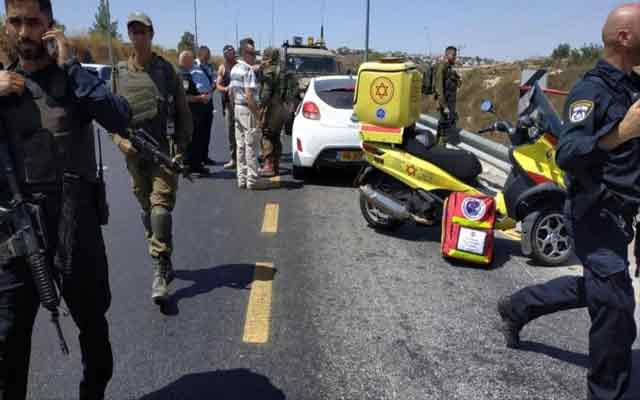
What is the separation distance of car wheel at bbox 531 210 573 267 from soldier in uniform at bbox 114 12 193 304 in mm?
3000

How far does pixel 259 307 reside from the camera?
409 centimetres

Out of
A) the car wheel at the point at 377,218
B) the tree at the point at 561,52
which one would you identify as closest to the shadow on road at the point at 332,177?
the car wheel at the point at 377,218

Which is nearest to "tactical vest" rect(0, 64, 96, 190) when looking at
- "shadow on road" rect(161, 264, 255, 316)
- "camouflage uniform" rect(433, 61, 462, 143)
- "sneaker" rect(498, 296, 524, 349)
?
"shadow on road" rect(161, 264, 255, 316)

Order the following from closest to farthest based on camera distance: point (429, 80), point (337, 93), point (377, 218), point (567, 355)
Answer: point (567, 355)
point (377, 218)
point (337, 93)
point (429, 80)

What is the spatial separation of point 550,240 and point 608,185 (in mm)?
2507

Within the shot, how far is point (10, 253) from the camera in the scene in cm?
222

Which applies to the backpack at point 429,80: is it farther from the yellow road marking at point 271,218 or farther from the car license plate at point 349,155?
the yellow road marking at point 271,218

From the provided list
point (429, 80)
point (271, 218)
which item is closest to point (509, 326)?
point (271, 218)

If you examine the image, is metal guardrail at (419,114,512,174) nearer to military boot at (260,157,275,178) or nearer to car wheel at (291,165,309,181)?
car wheel at (291,165,309,181)

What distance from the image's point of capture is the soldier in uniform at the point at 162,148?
4109mm

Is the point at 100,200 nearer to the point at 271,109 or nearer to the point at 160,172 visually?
the point at 160,172

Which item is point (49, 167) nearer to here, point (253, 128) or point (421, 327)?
point (421, 327)

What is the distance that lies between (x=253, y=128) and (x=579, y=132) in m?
5.62

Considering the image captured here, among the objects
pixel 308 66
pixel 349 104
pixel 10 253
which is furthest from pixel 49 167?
pixel 308 66
